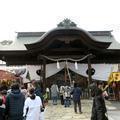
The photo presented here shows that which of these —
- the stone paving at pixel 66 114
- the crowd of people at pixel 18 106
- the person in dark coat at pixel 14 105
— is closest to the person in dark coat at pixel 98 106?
the crowd of people at pixel 18 106

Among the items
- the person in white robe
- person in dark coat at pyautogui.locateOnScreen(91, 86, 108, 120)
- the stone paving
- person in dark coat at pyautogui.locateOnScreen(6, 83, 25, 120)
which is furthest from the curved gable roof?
person in dark coat at pyautogui.locateOnScreen(6, 83, 25, 120)

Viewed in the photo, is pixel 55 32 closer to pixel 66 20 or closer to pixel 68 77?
pixel 66 20

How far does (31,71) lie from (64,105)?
23.5ft

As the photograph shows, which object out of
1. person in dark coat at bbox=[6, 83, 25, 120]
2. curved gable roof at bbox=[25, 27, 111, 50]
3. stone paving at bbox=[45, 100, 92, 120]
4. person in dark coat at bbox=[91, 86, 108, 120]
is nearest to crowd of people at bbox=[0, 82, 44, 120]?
person in dark coat at bbox=[6, 83, 25, 120]

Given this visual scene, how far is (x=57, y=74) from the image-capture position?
27.5m

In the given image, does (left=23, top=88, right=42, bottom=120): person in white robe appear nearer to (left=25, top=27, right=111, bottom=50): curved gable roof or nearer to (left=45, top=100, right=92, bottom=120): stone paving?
(left=45, top=100, right=92, bottom=120): stone paving

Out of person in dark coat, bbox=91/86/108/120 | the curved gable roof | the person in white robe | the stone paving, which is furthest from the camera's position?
the curved gable roof

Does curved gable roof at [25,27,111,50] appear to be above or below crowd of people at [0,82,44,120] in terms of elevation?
above

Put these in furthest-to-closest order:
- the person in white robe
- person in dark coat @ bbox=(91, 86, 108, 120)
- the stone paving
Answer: the stone paving < person in dark coat @ bbox=(91, 86, 108, 120) < the person in white robe

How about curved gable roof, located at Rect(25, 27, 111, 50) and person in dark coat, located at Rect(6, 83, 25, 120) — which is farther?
curved gable roof, located at Rect(25, 27, 111, 50)

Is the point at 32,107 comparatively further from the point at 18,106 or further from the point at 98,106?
the point at 98,106

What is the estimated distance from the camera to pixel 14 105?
9281 millimetres

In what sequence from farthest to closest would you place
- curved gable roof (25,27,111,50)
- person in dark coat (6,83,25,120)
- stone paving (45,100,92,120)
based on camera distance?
curved gable roof (25,27,111,50)
stone paving (45,100,92,120)
person in dark coat (6,83,25,120)

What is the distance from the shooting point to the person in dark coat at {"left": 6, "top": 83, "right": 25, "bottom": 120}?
923cm
